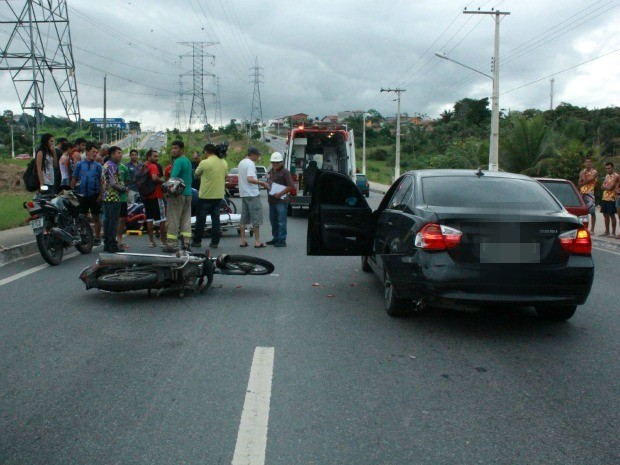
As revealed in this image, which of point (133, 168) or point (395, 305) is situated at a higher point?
point (133, 168)

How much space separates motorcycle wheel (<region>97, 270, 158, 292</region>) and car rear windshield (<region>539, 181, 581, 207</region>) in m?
8.60

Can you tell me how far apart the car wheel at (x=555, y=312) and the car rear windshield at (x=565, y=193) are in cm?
669

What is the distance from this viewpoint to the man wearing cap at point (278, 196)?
38.1 ft

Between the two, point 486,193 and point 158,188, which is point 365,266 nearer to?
point 486,193

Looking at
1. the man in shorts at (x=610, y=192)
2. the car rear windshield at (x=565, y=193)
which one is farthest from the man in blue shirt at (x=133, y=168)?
the man in shorts at (x=610, y=192)

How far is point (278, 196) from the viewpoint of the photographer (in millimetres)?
11578

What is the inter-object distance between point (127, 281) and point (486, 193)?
383cm

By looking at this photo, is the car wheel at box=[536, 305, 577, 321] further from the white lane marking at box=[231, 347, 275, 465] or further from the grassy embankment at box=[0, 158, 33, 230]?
the grassy embankment at box=[0, 158, 33, 230]

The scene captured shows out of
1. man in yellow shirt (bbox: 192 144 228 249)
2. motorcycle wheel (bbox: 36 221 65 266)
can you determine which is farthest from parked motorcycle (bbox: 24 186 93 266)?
man in yellow shirt (bbox: 192 144 228 249)

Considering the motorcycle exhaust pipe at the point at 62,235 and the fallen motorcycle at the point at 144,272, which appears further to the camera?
the motorcycle exhaust pipe at the point at 62,235

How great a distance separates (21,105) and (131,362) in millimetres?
29952

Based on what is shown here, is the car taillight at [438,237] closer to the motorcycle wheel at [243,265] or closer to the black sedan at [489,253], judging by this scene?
the black sedan at [489,253]

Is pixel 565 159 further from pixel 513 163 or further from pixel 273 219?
pixel 273 219

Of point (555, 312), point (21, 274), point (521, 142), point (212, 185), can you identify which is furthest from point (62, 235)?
point (521, 142)
